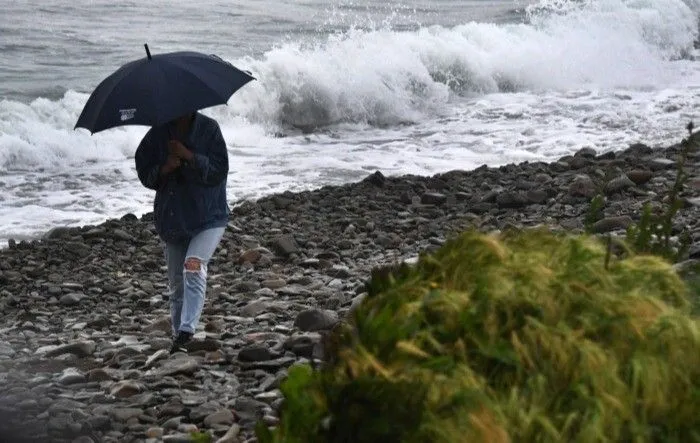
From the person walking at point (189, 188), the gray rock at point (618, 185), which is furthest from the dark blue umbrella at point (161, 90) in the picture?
the gray rock at point (618, 185)

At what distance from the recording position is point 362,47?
24.6 m

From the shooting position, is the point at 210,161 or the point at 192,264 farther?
the point at 192,264

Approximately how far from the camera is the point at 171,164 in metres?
6.48

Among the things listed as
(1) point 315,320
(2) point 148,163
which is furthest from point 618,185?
(2) point 148,163

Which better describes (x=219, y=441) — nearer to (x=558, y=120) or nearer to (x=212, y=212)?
(x=212, y=212)

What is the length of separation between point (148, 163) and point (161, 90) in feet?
1.55

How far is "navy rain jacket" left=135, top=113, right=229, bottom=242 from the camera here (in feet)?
21.5

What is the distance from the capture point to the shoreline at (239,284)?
18.9 ft

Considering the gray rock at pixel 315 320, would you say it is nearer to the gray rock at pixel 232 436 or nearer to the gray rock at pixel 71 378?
the gray rock at pixel 71 378

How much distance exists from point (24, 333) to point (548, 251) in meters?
6.23

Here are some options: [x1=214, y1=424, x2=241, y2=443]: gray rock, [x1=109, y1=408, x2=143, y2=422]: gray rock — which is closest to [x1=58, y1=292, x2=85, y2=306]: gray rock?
[x1=109, y1=408, x2=143, y2=422]: gray rock

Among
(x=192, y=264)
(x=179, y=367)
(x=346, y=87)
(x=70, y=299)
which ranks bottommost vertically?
(x=70, y=299)

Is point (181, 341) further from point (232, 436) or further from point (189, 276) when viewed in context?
point (232, 436)

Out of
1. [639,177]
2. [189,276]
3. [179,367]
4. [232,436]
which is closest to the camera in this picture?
[232,436]
